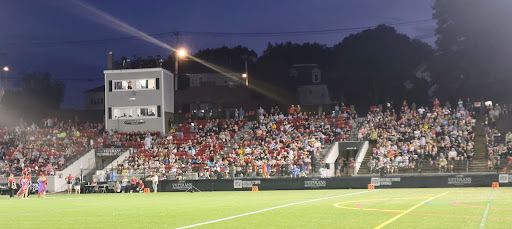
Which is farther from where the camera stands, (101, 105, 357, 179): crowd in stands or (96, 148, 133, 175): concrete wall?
(96, 148, 133, 175): concrete wall

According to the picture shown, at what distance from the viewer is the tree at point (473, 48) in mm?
73625

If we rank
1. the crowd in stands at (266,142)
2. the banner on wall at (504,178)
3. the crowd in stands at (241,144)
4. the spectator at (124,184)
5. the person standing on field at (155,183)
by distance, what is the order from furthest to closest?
1. the spectator at (124,184)
2. the crowd in stands at (241,144)
3. the person standing on field at (155,183)
4. the crowd in stands at (266,142)
5. the banner on wall at (504,178)

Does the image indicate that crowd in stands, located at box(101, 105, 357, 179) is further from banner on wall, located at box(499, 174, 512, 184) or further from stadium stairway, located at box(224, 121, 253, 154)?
banner on wall, located at box(499, 174, 512, 184)

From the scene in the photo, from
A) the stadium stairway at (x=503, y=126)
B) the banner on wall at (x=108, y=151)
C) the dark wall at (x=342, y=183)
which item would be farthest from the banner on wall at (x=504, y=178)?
the banner on wall at (x=108, y=151)

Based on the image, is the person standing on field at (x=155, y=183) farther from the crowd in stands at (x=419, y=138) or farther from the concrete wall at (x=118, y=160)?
the crowd in stands at (x=419, y=138)

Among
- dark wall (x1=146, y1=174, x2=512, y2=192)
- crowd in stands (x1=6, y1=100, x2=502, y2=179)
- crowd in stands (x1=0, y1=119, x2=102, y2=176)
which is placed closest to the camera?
dark wall (x1=146, y1=174, x2=512, y2=192)

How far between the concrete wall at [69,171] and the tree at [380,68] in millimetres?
46987

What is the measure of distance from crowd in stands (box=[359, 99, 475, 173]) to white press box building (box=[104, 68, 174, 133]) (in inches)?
831

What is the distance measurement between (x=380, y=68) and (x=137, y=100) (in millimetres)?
44912

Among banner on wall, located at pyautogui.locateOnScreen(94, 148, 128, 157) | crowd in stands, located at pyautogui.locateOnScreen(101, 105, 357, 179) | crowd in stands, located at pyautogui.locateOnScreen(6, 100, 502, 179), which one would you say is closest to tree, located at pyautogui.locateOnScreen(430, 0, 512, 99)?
crowd in stands, located at pyautogui.locateOnScreen(6, 100, 502, 179)

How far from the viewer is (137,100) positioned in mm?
62469

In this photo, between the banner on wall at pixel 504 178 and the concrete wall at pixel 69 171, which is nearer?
the banner on wall at pixel 504 178

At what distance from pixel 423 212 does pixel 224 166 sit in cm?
2801

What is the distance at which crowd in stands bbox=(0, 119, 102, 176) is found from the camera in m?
52.6
